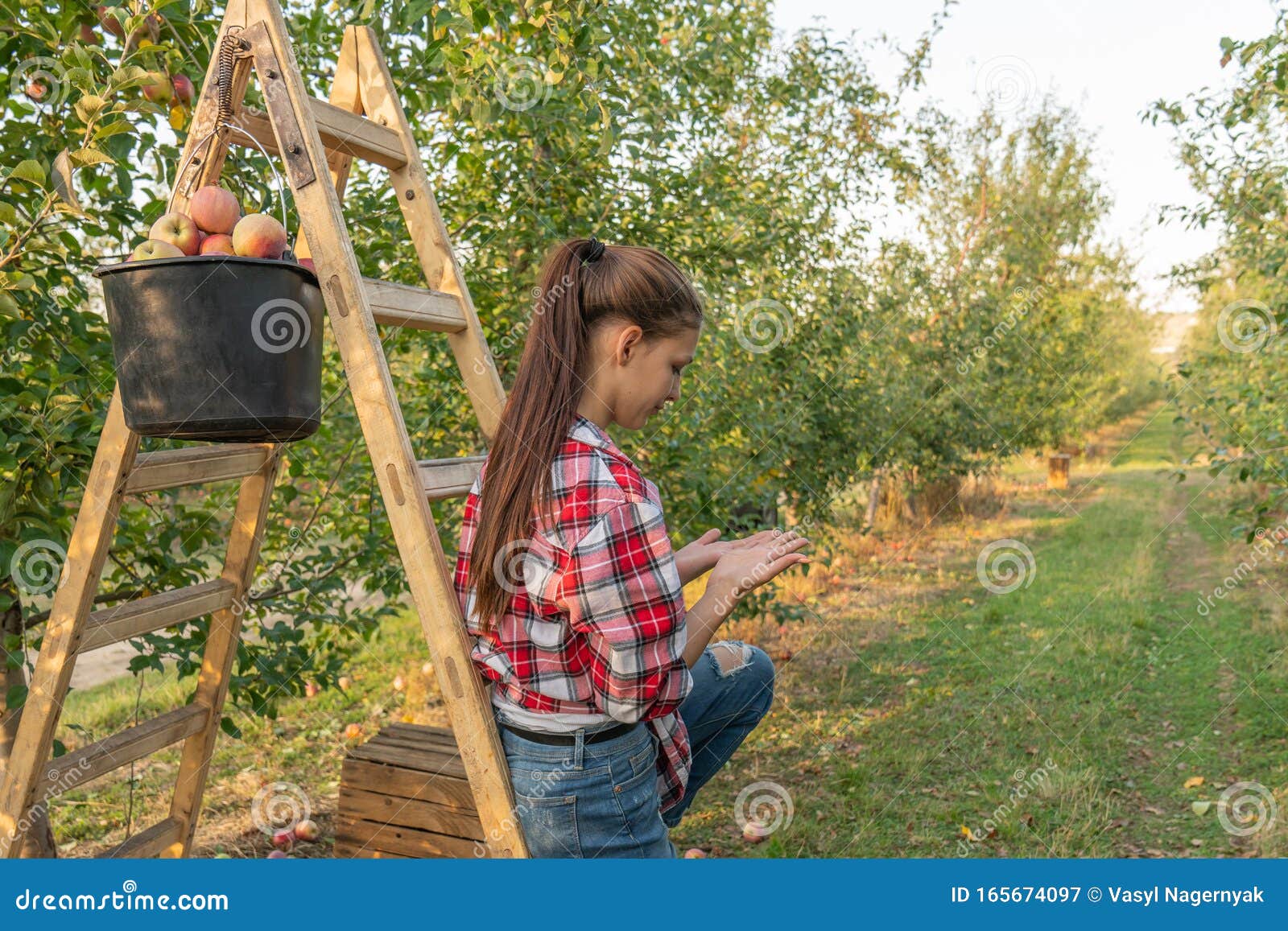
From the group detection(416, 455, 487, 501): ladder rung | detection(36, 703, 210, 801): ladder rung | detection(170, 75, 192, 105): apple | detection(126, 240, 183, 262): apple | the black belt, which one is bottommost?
detection(36, 703, 210, 801): ladder rung

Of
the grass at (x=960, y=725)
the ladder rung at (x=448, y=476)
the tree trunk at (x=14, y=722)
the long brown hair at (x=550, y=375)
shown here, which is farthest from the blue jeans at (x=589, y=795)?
the grass at (x=960, y=725)

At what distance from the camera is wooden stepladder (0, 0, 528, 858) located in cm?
171

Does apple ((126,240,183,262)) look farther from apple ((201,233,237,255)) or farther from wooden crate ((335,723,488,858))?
wooden crate ((335,723,488,858))

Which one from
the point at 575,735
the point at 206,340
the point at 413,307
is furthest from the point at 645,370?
the point at 206,340

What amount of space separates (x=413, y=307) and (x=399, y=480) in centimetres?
39

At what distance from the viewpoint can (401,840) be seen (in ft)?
7.99

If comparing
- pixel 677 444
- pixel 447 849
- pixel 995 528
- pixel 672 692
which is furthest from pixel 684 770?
pixel 995 528

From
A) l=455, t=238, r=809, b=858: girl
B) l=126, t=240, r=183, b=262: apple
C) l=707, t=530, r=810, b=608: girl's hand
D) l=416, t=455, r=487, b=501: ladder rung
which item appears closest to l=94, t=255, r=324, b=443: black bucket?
l=126, t=240, r=183, b=262: apple

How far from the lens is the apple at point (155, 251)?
67.7 inches

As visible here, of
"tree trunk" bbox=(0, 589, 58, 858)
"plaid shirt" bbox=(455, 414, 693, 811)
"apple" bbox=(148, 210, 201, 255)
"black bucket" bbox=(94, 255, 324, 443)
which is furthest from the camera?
"tree trunk" bbox=(0, 589, 58, 858)

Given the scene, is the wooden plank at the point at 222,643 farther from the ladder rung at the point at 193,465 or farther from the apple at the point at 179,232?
the apple at the point at 179,232

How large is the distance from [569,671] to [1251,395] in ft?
13.5

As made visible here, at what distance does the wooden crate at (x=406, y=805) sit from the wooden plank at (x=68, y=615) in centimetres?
74

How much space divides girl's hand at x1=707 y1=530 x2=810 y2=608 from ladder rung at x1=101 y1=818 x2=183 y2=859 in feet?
4.91
